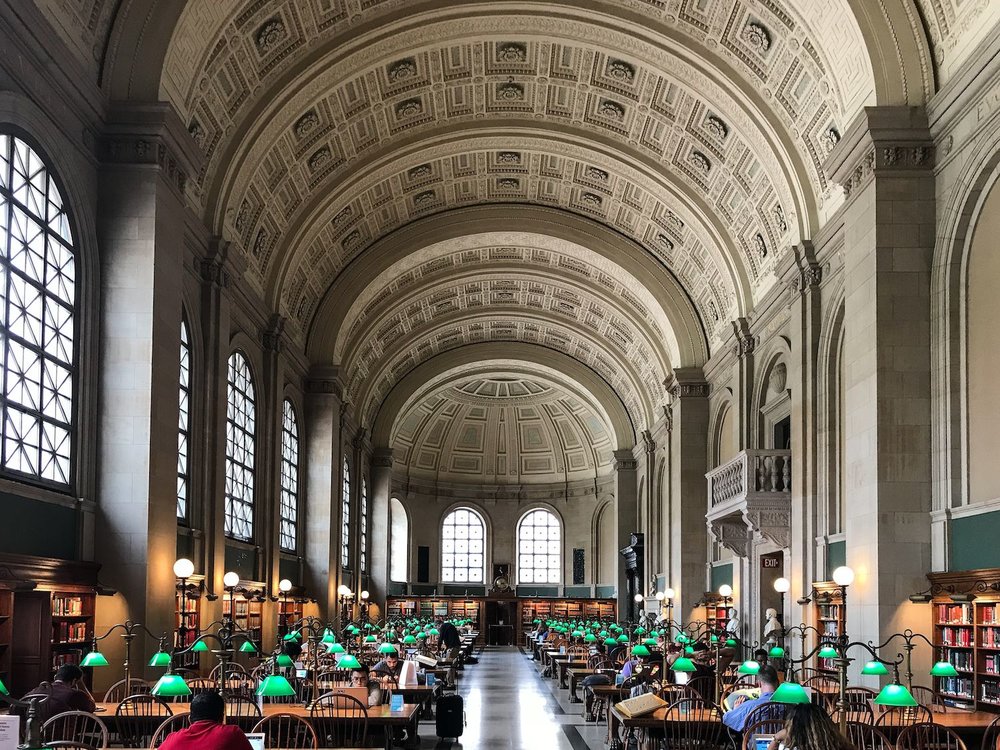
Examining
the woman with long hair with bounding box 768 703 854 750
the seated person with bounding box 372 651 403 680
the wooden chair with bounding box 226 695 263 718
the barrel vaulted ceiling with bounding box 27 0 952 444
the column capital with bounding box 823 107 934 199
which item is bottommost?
the seated person with bounding box 372 651 403 680

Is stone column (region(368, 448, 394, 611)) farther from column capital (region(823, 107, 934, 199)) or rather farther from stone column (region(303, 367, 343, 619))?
column capital (region(823, 107, 934, 199))

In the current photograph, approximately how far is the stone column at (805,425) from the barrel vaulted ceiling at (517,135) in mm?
963

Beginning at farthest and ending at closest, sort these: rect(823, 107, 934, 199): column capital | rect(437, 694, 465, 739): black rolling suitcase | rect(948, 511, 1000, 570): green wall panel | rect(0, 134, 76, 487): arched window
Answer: rect(437, 694, 465, 739): black rolling suitcase → rect(823, 107, 934, 199): column capital → rect(948, 511, 1000, 570): green wall panel → rect(0, 134, 76, 487): arched window

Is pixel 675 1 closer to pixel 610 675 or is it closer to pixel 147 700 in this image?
pixel 610 675

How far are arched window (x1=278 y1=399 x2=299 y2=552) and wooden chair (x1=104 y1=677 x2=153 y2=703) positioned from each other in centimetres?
1476

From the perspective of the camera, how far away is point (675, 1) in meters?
21.1

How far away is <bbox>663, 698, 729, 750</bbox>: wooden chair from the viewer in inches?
459

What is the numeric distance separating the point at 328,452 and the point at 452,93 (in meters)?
11.6

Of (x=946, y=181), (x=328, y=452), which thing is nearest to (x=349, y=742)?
(x=946, y=181)

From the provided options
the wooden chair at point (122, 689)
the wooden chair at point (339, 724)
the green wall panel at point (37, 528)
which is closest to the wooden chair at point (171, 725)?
the wooden chair at point (339, 724)

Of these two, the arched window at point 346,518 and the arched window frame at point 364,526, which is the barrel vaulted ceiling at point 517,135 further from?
the arched window frame at point 364,526

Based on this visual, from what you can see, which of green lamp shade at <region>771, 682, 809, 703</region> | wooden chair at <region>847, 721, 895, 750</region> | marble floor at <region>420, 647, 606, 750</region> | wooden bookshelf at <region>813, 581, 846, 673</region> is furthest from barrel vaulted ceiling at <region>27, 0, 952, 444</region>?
marble floor at <region>420, 647, 606, 750</region>

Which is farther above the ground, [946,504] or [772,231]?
[772,231]

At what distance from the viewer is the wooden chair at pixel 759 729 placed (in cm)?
897
